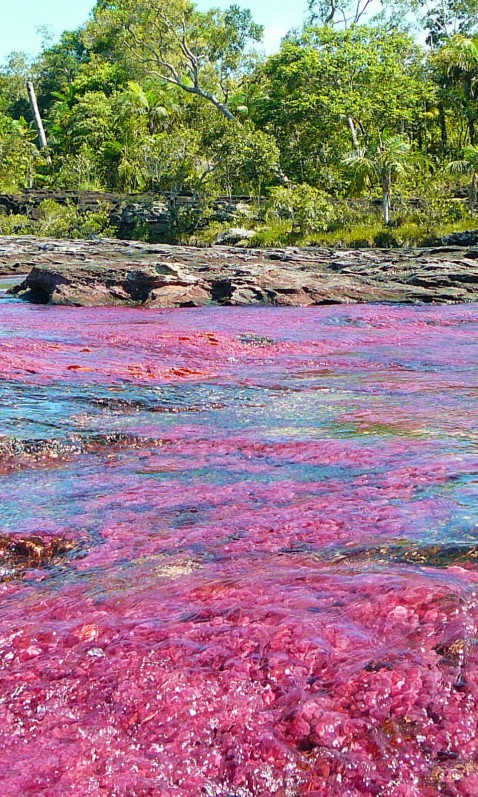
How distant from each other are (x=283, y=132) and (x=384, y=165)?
454 inches

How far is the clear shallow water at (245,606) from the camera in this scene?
1.46 meters

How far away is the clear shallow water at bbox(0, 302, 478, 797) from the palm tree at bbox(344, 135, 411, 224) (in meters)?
28.9

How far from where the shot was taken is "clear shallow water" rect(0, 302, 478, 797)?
4.80ft

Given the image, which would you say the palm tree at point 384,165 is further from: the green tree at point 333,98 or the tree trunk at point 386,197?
the green tree at point 333,98

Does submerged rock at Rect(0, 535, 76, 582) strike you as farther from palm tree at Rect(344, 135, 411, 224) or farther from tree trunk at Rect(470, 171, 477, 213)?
tree trunk at Rect(470, 171, 477, 213)

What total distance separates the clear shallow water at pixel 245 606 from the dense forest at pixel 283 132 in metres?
27.9

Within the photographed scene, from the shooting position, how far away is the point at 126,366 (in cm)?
723

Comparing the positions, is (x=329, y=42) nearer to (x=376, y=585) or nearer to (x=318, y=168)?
(x=318, y=168)

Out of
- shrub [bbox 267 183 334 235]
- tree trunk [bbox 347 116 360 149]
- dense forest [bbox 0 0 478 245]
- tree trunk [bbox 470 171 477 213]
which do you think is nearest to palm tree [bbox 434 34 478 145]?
dense forest [bbox 0 0 478 245]

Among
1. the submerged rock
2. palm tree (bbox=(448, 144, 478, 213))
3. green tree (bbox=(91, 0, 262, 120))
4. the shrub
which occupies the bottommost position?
the submerged rock

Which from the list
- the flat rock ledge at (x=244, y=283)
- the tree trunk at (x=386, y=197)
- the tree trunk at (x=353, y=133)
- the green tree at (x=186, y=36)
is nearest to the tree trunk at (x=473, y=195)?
the tree trunk at (x=386, y=197)

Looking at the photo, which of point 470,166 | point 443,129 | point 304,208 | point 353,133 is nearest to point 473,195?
point 470,166

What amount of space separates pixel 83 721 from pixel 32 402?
4012 millimetres

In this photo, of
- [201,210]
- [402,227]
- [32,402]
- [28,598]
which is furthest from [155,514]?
[201,210]
